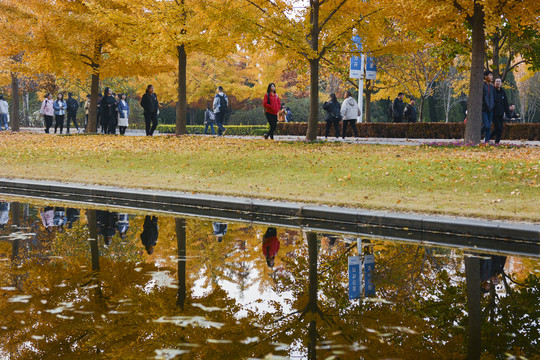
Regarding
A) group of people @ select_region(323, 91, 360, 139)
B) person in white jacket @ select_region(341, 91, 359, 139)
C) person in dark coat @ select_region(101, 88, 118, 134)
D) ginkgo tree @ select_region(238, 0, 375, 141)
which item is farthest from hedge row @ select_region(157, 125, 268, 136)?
ginkgo tree @ select_region(238, 0, 375, 141)

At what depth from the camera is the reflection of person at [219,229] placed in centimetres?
766

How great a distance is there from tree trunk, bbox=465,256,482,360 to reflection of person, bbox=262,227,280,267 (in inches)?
76.3

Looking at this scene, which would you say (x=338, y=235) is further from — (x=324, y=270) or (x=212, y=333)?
(x=212, y=333)

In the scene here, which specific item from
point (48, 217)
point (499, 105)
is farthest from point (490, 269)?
point (499, 105)

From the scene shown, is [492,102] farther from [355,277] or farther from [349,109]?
[355,277]

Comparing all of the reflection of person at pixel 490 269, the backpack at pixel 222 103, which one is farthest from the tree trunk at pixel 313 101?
the reflection of person at pixel 490 269

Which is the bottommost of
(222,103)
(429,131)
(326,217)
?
(326,217)

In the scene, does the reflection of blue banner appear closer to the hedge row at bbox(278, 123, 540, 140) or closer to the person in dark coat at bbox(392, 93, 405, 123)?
the hedge row at bbox(278, 123, 540, 140)

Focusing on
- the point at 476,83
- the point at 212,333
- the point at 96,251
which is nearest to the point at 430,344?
the point at 212,333

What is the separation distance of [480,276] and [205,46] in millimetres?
17863

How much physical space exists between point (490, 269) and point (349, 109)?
673 inches

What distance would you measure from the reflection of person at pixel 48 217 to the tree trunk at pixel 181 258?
168 centimetres

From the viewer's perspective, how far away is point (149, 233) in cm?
779

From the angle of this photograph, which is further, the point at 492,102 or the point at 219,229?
the point at 492,102
